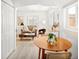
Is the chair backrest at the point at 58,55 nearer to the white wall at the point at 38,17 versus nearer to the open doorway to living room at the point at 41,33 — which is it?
the open doorway to living room at the point at 41,33

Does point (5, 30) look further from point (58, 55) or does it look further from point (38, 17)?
point (38, 17)

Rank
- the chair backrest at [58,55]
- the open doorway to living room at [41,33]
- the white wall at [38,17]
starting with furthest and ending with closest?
the white wall at [38,17] < the open doorway to living room at [41,33] < the chair backrest at [58,55]

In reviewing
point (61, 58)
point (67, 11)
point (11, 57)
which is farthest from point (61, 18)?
point (61, 58)

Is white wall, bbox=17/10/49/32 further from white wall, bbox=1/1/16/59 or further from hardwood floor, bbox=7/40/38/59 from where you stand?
white wall, bbox=1/1/16/59

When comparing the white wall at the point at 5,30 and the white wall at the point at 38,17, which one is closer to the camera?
the white wall at the point at 5,30

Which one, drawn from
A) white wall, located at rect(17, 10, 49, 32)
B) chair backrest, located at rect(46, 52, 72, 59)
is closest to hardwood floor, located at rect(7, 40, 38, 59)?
chair backrest, located at rect(46, 52, 72, 59)

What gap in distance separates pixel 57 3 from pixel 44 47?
3726 mm

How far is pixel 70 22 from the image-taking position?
19.0 ft

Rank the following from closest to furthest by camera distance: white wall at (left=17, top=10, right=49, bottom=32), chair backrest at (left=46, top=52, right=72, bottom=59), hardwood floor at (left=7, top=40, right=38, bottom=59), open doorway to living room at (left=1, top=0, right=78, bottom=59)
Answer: chair backrest at (left=46, top=52, right=72, bottom=59)
open doorway to living room at (left=1, top=0, right=78, bottom=59)
hardwood floor at (left=7, top=40, right=38, bottom=59)
white wall at (left=17, top=10, right=49, bottom=32)

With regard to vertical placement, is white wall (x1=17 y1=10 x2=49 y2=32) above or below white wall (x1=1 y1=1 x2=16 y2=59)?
above

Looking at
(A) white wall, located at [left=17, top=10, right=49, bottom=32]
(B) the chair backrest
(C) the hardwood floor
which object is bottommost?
(C) the hardwood floor

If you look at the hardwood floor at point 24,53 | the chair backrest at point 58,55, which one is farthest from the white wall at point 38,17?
the chair backrest at point 58,55

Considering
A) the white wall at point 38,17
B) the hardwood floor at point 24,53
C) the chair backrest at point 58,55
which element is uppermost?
the white wall at point 38,17

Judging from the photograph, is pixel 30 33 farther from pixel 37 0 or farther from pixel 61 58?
pixel 61 58
